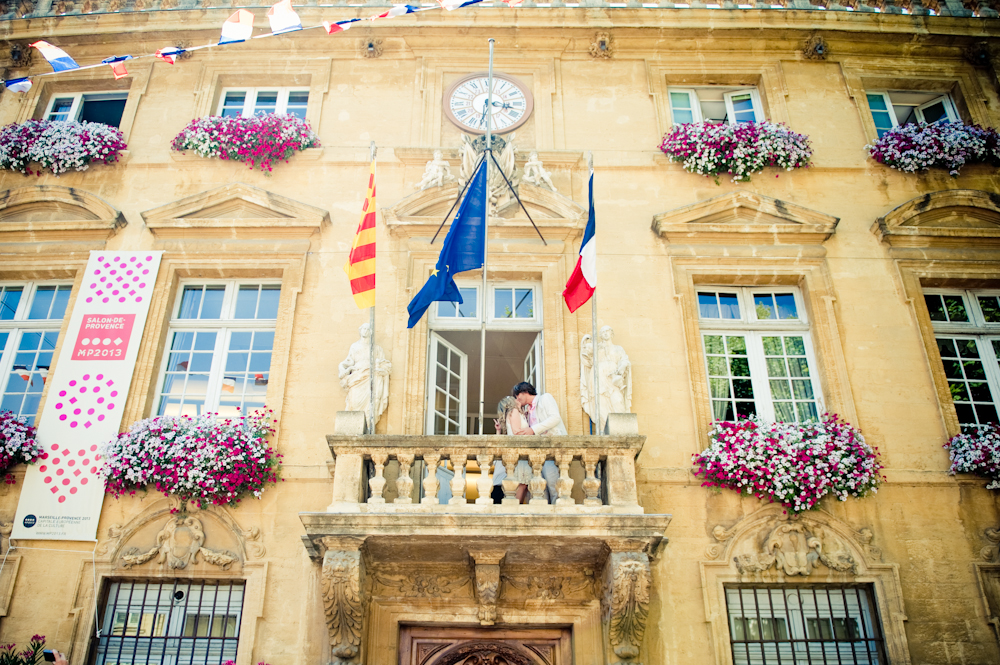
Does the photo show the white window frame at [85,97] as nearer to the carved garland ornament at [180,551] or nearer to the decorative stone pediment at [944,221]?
the carved garland ornament at [180,551]

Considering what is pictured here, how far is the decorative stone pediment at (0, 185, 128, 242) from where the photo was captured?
8.84m

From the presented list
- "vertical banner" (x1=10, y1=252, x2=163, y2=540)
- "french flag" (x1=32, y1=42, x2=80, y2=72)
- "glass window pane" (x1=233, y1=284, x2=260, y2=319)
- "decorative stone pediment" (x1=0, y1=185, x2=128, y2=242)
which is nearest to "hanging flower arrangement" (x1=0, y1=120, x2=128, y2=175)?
"decorative stone pediment" (x1=0, y1=185, x2=128, y2=242)

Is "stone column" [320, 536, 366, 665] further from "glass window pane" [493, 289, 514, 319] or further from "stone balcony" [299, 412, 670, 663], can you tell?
"glass window pane" [493, 289, 514, 319]

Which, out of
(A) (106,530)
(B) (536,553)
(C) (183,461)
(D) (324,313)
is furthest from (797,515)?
(A) (106,530)

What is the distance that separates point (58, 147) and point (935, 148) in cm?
954

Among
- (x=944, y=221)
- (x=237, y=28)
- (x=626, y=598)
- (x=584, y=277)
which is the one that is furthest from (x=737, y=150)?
(x=237, y=28)

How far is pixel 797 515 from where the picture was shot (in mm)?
7297

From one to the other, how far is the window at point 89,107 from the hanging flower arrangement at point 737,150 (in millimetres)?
6503

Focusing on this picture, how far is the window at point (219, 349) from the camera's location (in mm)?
8141

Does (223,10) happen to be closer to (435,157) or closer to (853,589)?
(435,157)

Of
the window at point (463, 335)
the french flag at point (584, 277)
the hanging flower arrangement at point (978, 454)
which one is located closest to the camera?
the hanging flower arrangement at point (978, 454)

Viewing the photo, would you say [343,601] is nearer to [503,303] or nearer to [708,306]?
[503,303]

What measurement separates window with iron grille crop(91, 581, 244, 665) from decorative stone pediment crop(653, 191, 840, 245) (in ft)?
17.7

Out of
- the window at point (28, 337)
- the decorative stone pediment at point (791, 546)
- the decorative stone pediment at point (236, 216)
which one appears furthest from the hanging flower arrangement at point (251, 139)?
the decorative stone pediment at point (791, 546)
